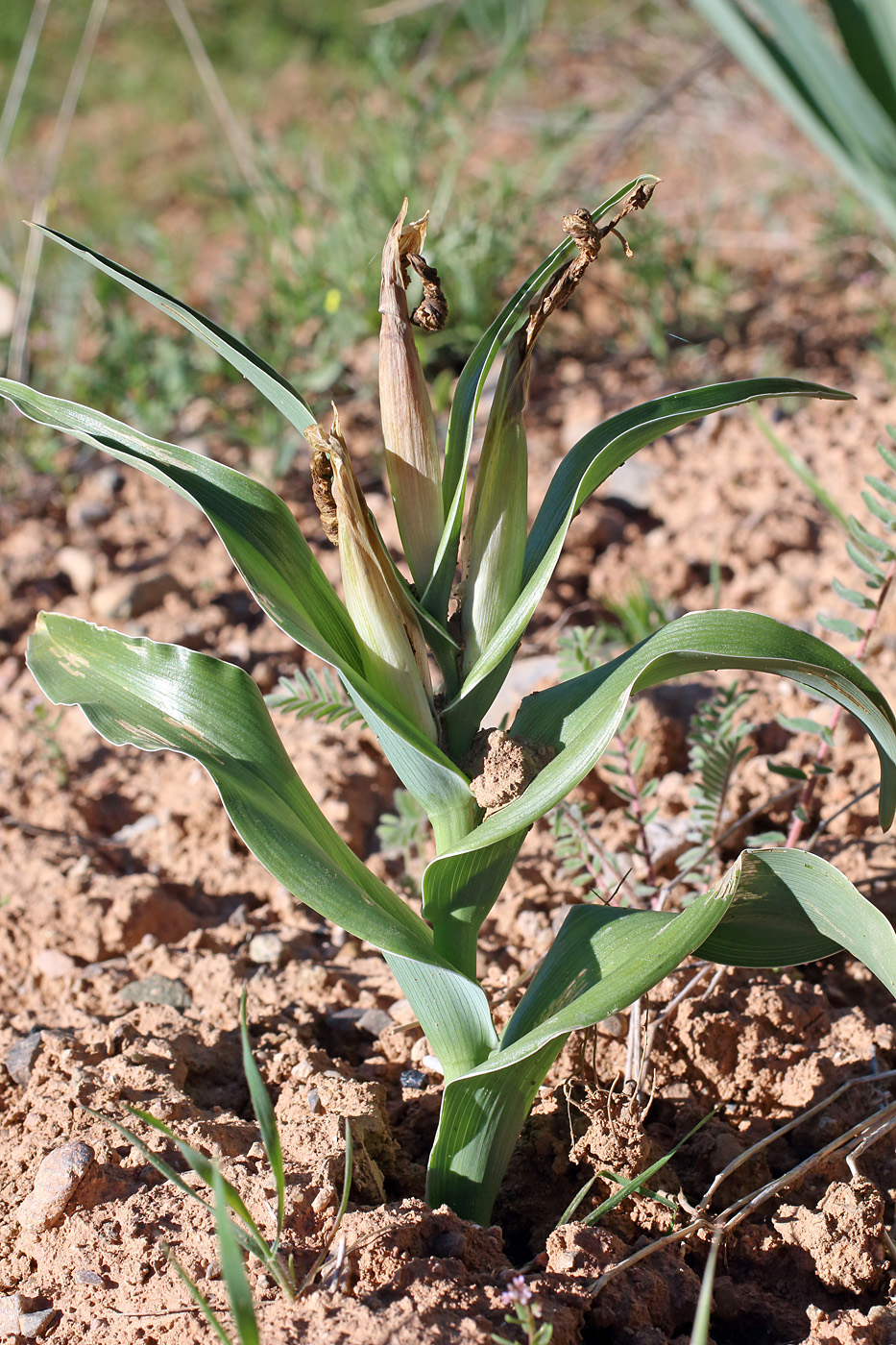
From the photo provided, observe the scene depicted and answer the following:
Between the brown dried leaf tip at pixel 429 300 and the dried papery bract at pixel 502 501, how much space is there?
86mm

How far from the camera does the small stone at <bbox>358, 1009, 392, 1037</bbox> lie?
5.21 feet

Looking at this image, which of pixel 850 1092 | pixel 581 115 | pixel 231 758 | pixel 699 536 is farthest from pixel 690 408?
pixel 581 115

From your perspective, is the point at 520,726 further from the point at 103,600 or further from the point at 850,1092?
the point at 103,600

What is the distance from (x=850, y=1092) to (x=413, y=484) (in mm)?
1005

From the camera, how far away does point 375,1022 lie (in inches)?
62.8

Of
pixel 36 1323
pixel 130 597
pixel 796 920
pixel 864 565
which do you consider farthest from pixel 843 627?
pixel 130 597

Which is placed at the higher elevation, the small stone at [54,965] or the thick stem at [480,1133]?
the small stone at [54,965]

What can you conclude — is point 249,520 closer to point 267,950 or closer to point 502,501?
point 502,501

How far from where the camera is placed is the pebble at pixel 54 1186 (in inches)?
46.9

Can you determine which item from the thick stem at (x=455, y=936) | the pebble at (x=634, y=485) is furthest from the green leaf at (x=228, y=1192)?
the pebble at (x=634, y=485)

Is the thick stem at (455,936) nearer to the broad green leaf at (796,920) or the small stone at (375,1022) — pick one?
the broad green leaf at (796,920)

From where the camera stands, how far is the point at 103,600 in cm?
257

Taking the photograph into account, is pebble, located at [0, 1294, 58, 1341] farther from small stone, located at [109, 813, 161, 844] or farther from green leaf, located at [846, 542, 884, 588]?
green leaf, located at [846, 542, 884, 588]

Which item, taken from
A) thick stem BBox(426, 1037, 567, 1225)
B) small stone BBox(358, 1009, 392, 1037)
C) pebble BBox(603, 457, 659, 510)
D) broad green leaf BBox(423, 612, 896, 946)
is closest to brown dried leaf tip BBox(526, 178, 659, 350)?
broad green leaf BBox(423, 612, 896, 946)
